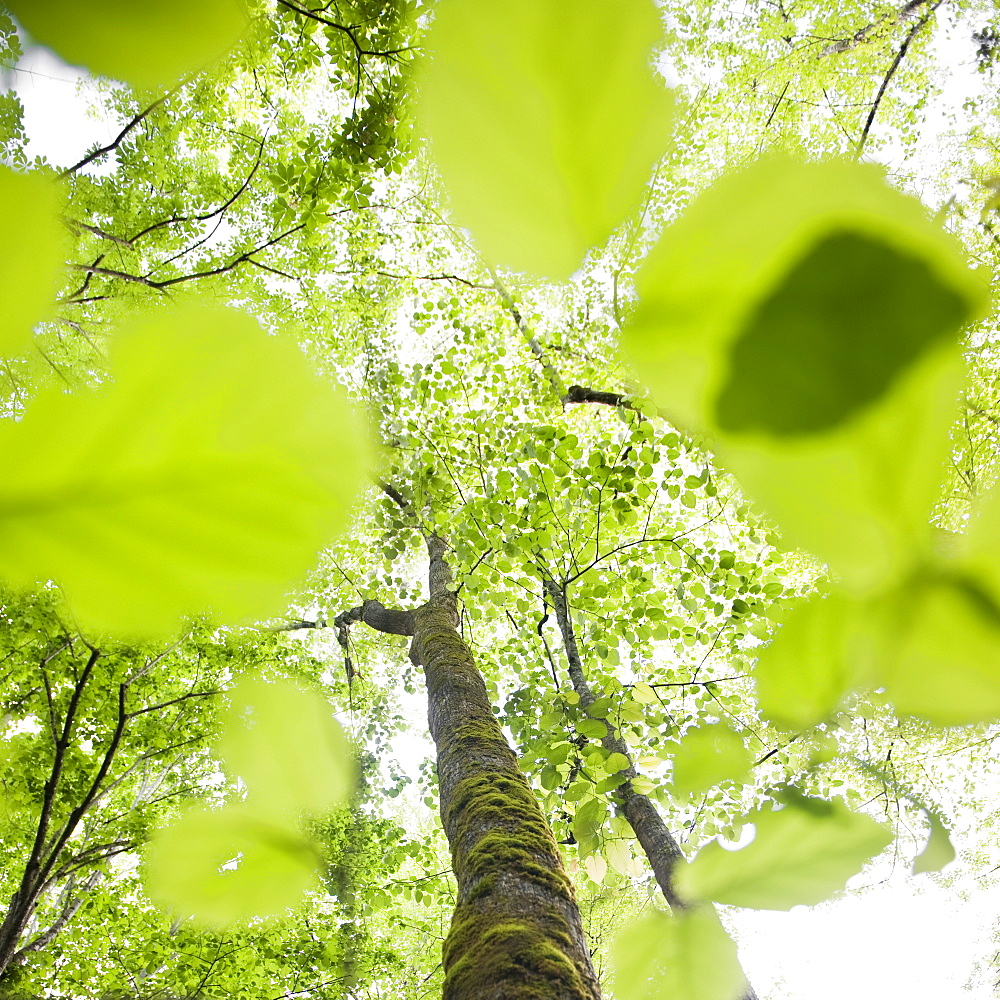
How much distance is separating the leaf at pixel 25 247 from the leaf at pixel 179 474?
0.02 metres

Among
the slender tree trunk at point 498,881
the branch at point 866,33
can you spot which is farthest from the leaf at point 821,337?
the branch at point 866,33

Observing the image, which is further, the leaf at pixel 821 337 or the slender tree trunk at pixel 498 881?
the slender tree trunk at pixel 498 881

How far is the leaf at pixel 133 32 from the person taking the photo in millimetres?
133

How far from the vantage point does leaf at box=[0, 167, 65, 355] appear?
0.35ft

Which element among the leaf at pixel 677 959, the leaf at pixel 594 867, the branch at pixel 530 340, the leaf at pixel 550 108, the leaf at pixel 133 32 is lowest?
the leaf at pixel 677 959

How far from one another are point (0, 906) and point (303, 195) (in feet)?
21.7

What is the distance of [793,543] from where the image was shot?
135 mm

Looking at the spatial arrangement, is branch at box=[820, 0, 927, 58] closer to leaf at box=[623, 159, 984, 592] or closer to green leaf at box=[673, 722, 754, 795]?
green leaf at box=[673, 722, 754, 795]

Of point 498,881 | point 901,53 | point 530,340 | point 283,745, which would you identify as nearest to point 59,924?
point 498,881

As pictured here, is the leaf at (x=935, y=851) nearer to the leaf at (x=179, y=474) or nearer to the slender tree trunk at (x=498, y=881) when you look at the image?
the leaf at (x=179, y=474)

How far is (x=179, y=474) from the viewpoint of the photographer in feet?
0.36

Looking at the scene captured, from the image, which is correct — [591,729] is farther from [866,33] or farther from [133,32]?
[866,33]

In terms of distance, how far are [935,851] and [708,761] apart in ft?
0.44

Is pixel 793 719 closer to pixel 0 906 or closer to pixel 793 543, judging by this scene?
pixel 793 543
